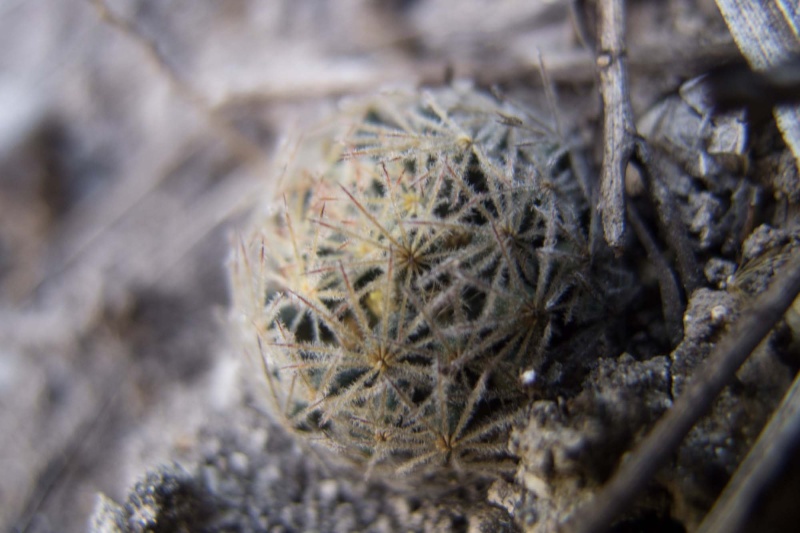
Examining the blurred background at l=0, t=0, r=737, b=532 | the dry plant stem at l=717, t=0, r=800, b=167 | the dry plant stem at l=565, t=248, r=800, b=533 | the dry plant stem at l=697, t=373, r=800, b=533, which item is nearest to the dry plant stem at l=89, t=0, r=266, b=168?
the blurred background at l=0, t=0, r=737, b=532

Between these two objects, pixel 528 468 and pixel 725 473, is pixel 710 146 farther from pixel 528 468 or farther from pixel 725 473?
pixel 528 468

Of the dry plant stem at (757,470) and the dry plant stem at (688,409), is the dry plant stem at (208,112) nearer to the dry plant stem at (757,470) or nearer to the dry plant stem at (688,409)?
the dry plant stem at (688,409)

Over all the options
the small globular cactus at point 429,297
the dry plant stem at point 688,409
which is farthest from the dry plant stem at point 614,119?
the dry plant stem at point 688,409

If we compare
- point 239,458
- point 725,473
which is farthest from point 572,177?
point 239,458

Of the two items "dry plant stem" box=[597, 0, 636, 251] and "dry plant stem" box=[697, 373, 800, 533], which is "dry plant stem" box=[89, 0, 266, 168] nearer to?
"dry plant stem" box=[597, 0, 636, 251]

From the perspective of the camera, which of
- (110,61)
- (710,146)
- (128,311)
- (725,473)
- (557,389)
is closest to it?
(725,473)

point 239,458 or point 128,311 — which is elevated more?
point 128,311
